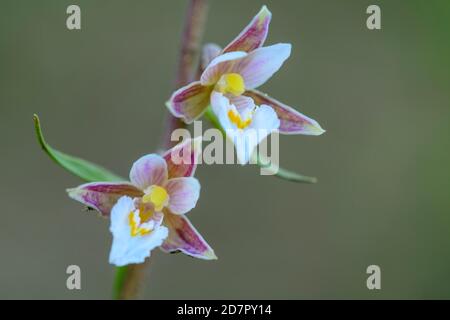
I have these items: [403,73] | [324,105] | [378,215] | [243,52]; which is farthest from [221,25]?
[243,52]

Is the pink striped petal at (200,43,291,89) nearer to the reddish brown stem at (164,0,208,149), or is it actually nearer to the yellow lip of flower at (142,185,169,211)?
the reddish brown stem at (164,0,208,149)

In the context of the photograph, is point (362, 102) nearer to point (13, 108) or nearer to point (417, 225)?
point (417, 225)

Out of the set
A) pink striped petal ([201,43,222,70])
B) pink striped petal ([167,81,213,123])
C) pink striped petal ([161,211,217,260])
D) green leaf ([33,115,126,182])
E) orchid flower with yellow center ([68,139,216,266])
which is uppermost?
pink striped petal ([201,43,222,70])

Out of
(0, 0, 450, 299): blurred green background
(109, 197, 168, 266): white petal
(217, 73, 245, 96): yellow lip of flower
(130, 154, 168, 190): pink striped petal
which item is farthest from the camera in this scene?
(0, 0, 450, 299): blurred green background

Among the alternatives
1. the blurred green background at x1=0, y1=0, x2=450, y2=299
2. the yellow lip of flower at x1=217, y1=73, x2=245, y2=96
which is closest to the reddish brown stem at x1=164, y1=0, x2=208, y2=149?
the yellow lip of flower at x1=217, y1=73, x2=245, y2=96

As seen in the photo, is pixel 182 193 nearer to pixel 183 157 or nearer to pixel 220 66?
pixel 183 157

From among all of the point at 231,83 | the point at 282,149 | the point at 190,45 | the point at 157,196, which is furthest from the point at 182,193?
the point at 282,149
